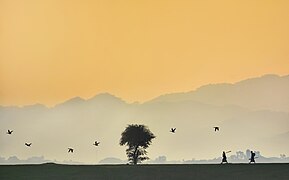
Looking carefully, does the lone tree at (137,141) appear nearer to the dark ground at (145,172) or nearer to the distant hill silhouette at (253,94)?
the dark ground at (145,172)

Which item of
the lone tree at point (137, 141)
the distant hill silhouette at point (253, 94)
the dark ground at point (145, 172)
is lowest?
the dark ground at point (145, 172)

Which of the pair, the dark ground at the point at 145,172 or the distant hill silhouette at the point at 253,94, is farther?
the distant hill silhouette at the point at 253,94

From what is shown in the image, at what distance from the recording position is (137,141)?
3.08m

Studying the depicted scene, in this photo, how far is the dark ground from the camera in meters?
2.96

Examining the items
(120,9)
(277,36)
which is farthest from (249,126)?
(120,9)

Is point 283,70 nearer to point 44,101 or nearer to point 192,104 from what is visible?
point 192,104

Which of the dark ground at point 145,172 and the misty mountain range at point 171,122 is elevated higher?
the misty mountain range at point 171,122

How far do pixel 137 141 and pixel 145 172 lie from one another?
0.57 ft

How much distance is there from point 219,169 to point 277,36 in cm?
78

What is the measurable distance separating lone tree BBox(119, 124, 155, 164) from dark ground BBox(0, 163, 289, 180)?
56 millimetres

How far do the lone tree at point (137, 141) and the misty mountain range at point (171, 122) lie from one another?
1.2 inches

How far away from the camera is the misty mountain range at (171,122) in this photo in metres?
3.05

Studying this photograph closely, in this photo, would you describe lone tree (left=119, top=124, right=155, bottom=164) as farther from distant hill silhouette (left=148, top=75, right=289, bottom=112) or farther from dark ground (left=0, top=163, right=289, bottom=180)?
distant hill silhouette (left=148, top=75, right=289, bottom=112)

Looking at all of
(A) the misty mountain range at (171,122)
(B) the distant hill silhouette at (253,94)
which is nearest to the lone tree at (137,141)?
(A) the misty mountain range at (171,122)
